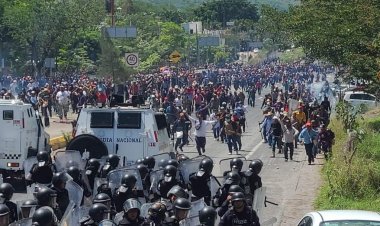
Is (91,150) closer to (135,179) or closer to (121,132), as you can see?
(121,132)

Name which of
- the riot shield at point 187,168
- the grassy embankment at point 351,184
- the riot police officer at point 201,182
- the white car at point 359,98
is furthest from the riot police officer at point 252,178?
the white car at point 359,98

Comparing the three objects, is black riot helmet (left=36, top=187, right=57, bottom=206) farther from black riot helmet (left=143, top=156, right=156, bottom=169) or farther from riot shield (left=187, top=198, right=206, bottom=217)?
black riot helmet (left=143, top=156, right=156, bottom=169)

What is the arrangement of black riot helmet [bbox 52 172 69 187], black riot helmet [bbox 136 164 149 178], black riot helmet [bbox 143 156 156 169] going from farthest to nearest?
black riot helmet [bbox 143 156 156 169], black riot helmet [bbox 136 164 149 178], black riot helmet [bbox 52 172 69 187]

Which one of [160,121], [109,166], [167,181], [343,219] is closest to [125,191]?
[167,181]

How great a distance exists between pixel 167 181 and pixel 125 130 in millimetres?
6188

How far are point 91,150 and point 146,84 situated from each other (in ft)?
119

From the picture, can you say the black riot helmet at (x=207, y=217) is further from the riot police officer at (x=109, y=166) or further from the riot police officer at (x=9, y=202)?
the riot police officer at (x=109, y=166)

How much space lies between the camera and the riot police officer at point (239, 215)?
10945mm

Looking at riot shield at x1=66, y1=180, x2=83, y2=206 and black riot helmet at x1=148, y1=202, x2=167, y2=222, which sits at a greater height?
black riot helmet at x1=148, y1=202, x2=167, y2=222

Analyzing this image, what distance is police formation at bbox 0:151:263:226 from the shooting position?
35.4 feet

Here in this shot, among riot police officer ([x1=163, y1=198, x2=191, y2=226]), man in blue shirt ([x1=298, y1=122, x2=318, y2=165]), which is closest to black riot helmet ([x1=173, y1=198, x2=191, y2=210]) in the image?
riot police officer ([x1=163, y1=198, x2=191, y2=226])

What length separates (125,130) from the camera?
66.5 ft

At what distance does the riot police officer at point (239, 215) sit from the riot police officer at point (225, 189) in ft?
6.63

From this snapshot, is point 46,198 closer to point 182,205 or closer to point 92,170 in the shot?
point 182,205
